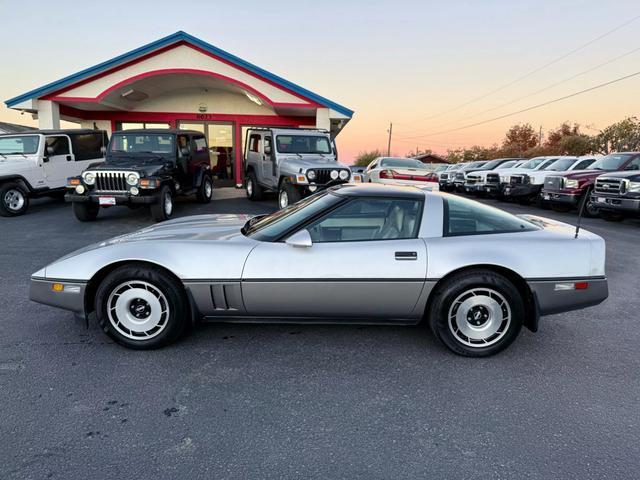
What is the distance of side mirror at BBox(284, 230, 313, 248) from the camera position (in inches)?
122

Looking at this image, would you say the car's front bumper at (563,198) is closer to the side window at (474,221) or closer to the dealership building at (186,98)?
the dealership building at (186,98)

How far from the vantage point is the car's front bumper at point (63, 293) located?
128 inches

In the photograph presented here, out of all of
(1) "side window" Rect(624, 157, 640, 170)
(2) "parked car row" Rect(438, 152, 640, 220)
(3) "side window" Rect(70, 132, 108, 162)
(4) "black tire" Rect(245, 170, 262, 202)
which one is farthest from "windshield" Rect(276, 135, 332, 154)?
(1) "side window" Rect(624, 157, 640, 170)

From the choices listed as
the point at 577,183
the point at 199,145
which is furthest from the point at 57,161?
the point at 577,183

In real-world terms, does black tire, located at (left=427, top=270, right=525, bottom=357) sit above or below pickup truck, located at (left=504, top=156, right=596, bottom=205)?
below

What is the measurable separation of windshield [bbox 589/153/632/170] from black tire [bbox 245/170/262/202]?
32.7 feet

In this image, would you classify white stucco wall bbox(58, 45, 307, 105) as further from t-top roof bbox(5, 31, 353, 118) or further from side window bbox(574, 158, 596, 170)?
side window bbox(574, 158, 596, 170)

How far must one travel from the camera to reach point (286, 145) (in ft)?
39.1

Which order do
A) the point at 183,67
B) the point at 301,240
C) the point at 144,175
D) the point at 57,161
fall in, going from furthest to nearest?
1. the point at 183,67
2. the point at 57,161
3. the point at 144,175
4. the point at 301,240

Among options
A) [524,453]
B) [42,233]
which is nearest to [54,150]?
[42,233]

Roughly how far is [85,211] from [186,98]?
10252 mm

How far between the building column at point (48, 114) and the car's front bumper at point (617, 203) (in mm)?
17294

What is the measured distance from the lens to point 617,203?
10.6 metres

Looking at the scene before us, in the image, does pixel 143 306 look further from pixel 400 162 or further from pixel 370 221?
pixel 400 162
